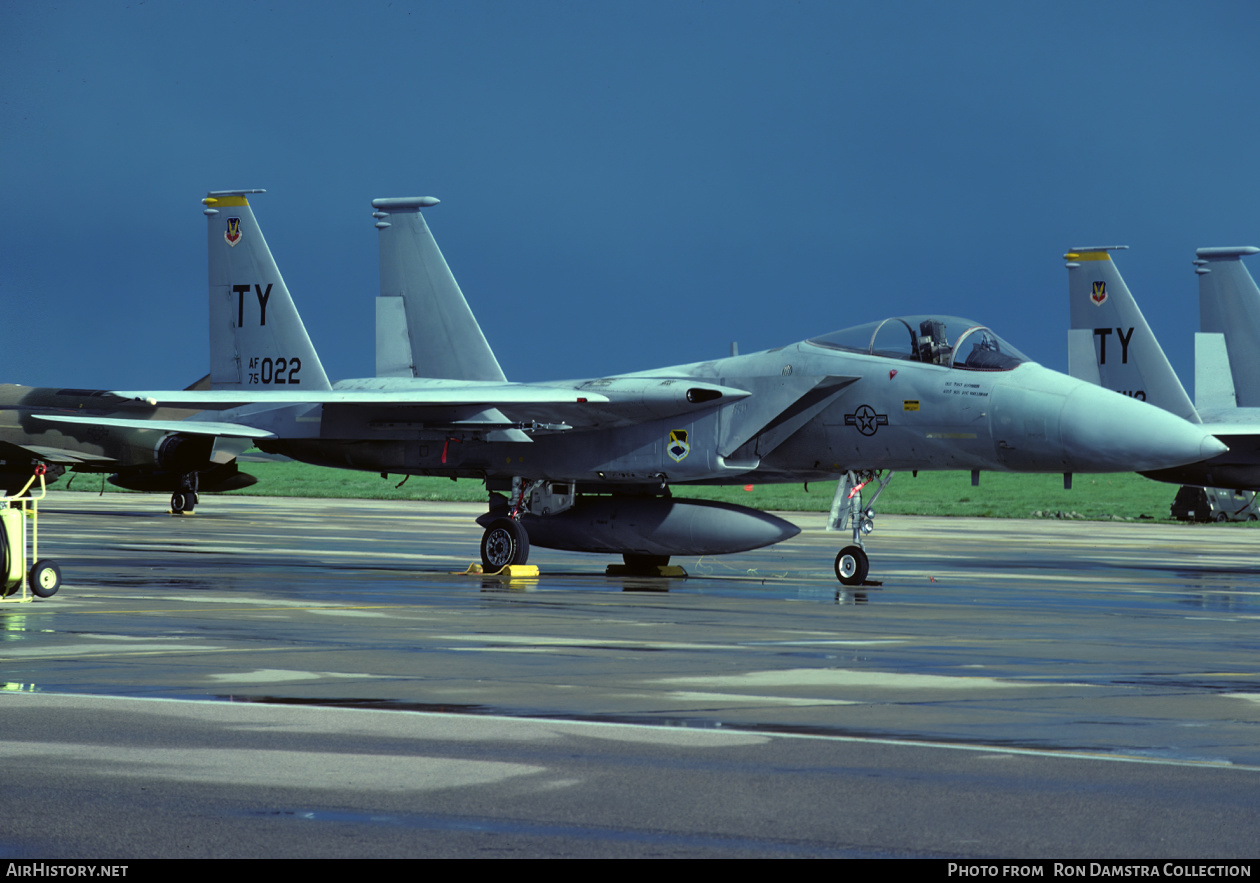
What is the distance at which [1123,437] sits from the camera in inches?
677

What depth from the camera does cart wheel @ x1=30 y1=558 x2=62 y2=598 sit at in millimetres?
15398

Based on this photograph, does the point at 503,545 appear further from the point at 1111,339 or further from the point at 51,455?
the point at 51,455

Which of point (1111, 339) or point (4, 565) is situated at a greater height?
point (1111, 339)

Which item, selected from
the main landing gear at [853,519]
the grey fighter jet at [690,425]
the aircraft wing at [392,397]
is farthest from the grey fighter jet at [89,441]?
the main landing gear at [853,519]

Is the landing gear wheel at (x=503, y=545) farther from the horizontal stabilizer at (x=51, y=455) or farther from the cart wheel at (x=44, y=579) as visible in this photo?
the horizontal stabilizer at (x=51, y=455)

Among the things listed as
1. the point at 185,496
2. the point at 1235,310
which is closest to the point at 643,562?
the point at 1235,310

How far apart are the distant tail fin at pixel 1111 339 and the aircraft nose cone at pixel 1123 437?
12.5 meters

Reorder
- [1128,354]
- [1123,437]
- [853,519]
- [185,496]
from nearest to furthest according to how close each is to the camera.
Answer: [1123,437] → [853,519] → [1128,354] → [185,496]

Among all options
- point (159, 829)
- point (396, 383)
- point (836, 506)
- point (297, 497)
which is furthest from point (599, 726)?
point (297, 497)

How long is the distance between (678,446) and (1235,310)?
18.0 meters

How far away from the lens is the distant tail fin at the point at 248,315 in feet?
76.3

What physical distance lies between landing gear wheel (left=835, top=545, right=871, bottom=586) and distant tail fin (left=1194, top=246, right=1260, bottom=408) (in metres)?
16.9

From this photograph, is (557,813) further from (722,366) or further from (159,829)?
(722,366)

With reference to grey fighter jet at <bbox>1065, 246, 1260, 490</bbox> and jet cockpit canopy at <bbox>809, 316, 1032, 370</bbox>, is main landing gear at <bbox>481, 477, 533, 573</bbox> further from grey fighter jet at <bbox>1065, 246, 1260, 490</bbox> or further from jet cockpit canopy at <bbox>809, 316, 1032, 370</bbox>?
grey fighter jet at <bbox>1065, 246, 1260, 490</bbox>
